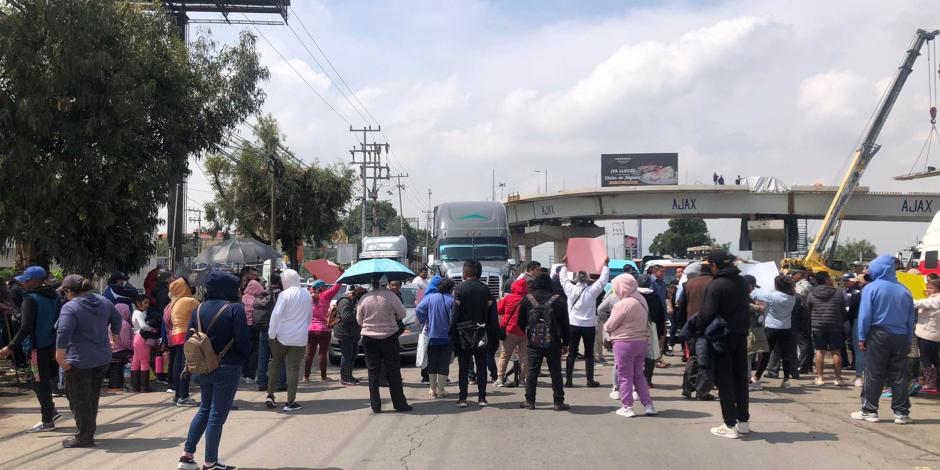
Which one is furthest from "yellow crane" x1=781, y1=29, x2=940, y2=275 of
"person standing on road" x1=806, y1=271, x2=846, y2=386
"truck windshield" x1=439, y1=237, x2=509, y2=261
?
"person standing on road" x1=806, y1=271, x2=846, y2=386

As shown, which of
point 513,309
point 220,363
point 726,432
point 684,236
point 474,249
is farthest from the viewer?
point 684,236

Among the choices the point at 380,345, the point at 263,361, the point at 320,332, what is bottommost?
the point at 263,361

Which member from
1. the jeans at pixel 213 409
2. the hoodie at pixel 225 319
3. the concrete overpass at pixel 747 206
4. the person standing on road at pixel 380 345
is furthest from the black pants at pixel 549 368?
the concrete overpass at pixel 747 206

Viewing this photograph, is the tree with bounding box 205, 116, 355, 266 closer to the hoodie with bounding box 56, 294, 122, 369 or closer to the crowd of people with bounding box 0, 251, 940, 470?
the crowd of people with bounding box 0, 251, 940, 470

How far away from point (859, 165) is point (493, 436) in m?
28.1

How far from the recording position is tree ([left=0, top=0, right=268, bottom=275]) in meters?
13.4

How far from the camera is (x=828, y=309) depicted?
12.0 meters

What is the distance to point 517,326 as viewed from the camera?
36.3ft

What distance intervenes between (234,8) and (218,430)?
26159 millimetres

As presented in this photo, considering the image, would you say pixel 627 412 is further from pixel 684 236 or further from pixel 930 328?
pixel 684 236

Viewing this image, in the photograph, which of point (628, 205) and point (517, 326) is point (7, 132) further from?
point (628, 205)

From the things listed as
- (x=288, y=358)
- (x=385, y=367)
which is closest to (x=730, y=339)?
(x=385, y=367)

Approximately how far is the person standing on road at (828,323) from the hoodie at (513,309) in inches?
189

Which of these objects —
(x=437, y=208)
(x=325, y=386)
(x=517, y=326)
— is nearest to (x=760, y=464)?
(x=517, y=326)
